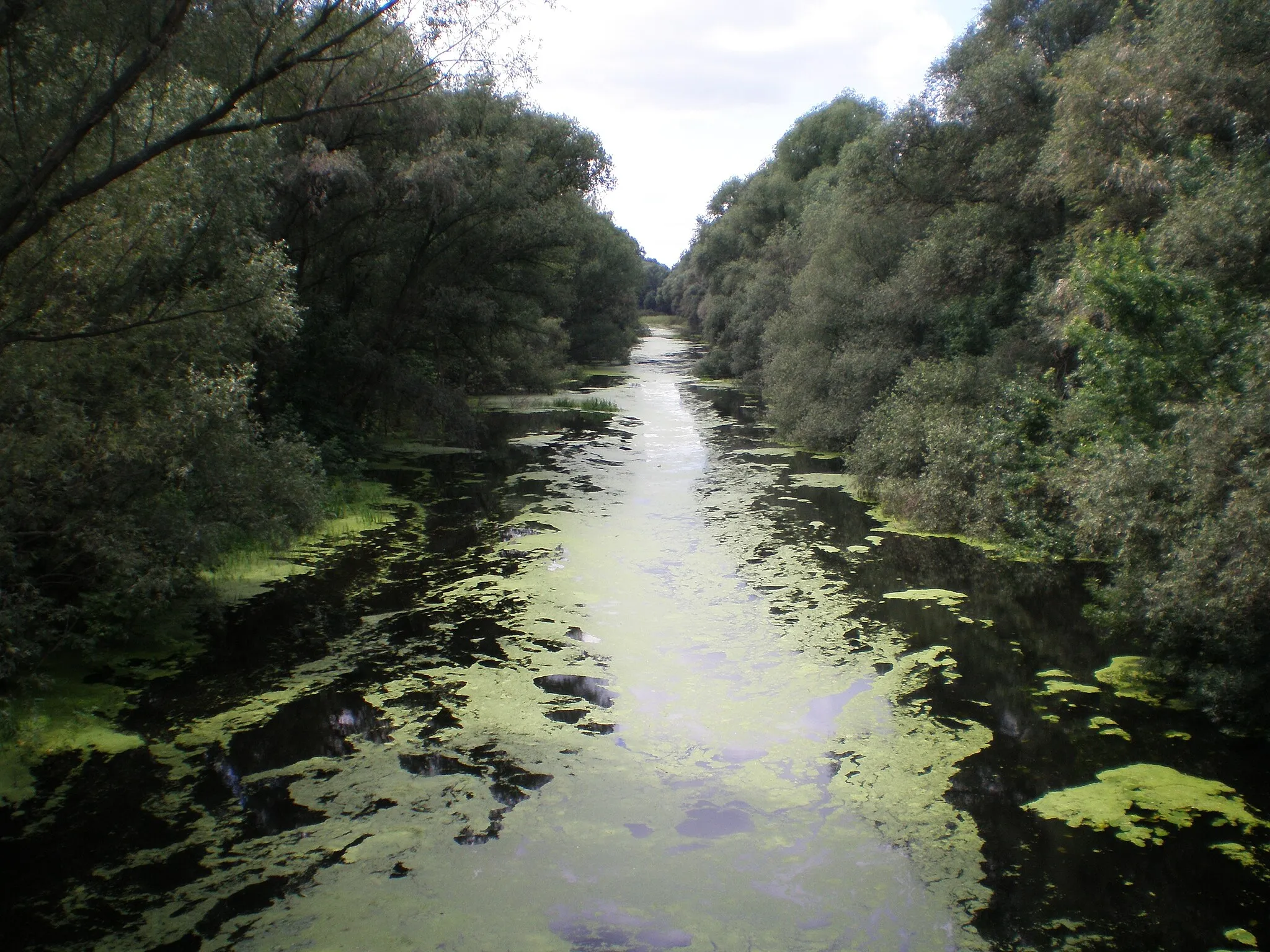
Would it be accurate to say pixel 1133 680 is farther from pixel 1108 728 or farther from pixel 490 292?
pixel 490 292

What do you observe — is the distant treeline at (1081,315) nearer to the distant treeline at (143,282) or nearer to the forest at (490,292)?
the forest at (490,292)

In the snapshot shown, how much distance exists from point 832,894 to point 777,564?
604 cm

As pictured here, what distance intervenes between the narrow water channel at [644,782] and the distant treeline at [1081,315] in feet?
3.66

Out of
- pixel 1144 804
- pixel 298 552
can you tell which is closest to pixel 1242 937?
pixel 1144 804

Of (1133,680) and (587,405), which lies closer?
(1133,680)

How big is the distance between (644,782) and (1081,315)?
7.76 meters

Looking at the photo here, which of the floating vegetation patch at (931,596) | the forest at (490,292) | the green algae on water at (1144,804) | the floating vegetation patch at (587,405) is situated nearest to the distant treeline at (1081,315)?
the forest at (490,292)

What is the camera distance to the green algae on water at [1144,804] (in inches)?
196

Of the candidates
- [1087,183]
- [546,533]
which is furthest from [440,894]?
[1087,183]

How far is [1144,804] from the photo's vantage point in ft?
17.1

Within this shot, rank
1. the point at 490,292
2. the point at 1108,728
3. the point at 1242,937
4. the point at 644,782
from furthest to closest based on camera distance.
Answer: the point at 490,292 < the point at 1108,728 < the point at 644,782 < the point at 1242,937

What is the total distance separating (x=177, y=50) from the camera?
665 centimetres

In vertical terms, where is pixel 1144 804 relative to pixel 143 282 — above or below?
below

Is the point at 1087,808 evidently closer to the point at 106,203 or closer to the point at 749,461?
the point at 106,203
